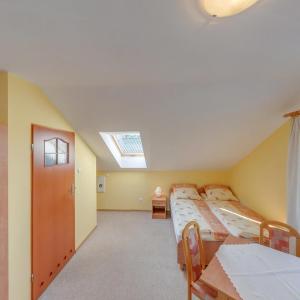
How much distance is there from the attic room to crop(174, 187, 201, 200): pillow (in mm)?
45

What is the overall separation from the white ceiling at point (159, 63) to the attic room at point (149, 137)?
0.04 ft

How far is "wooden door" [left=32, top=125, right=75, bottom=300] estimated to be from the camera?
191 centimetres

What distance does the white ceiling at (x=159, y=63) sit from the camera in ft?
3.14

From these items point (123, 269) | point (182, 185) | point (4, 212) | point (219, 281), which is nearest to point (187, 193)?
point (182, 185)

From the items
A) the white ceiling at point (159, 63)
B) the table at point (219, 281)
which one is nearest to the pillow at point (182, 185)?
the white ceiling at point (159, 63)

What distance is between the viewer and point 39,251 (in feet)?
6.40

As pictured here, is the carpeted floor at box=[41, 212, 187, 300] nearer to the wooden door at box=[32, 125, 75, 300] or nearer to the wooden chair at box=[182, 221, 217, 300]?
the wooden door at box=[32, 125, 75, 300]

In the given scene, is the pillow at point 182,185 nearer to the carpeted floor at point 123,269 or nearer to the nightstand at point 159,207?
the nightstand at point 159,207

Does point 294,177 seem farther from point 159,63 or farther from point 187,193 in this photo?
point 187,193

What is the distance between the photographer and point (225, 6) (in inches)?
35.6

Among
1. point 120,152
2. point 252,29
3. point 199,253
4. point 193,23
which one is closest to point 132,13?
point 193,23

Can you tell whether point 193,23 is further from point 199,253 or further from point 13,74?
point 199,253

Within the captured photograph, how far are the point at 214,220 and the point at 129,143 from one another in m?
2.28

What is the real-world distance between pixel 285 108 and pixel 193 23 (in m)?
2.04
